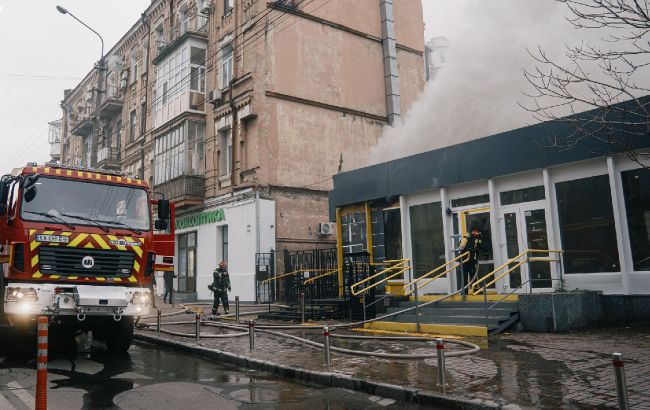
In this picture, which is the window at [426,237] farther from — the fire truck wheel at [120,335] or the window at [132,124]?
the window at [132,124]

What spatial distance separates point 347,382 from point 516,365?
2.59 metres

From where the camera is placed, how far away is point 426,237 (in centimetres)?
1590

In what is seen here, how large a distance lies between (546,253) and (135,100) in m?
30.3

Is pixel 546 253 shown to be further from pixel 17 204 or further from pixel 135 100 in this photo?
pixel 135 100

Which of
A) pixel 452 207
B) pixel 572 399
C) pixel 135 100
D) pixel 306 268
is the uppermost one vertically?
pixel 135 100

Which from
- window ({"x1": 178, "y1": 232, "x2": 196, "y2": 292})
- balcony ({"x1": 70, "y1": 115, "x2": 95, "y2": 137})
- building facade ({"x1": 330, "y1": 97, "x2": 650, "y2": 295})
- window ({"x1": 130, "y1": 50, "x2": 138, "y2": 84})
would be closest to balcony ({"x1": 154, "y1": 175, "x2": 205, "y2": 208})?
window ({"x1": 178, "y1": 232, "x2": 196, "y2": 292})

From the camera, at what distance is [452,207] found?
1522 cm

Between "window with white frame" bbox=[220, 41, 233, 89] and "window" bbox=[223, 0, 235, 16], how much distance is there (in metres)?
1.89

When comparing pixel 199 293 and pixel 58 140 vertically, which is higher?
pixel 58 140

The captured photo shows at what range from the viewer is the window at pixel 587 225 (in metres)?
11.9

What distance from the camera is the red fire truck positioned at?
Answer: 8664 millimetres

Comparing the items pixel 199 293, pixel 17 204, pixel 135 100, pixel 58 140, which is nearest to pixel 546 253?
pixel 17 204

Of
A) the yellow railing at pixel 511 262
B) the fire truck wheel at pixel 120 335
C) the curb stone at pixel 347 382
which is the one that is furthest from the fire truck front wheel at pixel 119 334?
the yellow railing at pixel 511 262

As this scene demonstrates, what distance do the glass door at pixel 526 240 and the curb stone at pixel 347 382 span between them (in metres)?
7.27
